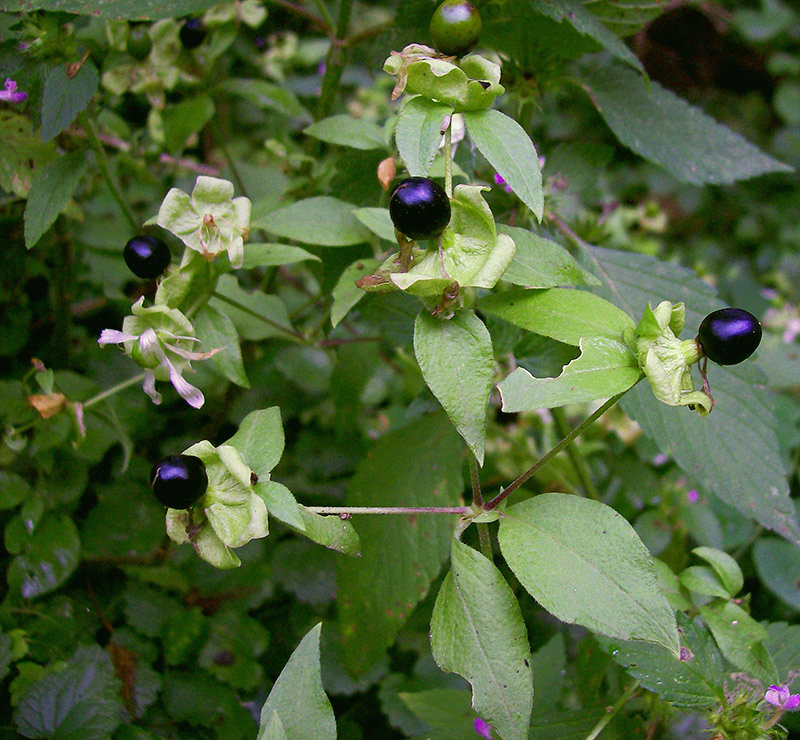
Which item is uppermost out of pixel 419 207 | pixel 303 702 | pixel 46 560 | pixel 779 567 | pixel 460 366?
pixel 419 207

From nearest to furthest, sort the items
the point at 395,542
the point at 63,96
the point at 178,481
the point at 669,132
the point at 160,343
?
1. the point at 178,481
2. the point at 160,343
3. the point at 63,96
4. the point at 395,542
5. the point at 669,132

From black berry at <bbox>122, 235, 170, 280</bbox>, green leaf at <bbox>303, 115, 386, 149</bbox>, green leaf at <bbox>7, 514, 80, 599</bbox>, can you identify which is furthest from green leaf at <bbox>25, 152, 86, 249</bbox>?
green leaf at <bbox>7, 514, 80, 599</bbox>

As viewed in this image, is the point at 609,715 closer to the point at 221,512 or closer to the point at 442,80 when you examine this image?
the point at 221,512

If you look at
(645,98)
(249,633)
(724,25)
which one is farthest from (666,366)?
(724,25)

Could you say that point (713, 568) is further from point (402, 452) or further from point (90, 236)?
point (90, 236)

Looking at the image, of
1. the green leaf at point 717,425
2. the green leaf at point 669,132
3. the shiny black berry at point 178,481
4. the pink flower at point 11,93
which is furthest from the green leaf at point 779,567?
the pink flower at point 11,93

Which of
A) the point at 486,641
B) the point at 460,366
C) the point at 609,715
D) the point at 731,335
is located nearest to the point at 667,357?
the point at 731,335

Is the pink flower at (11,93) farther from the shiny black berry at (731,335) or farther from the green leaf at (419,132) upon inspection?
the shiny black berry at (731,335)
